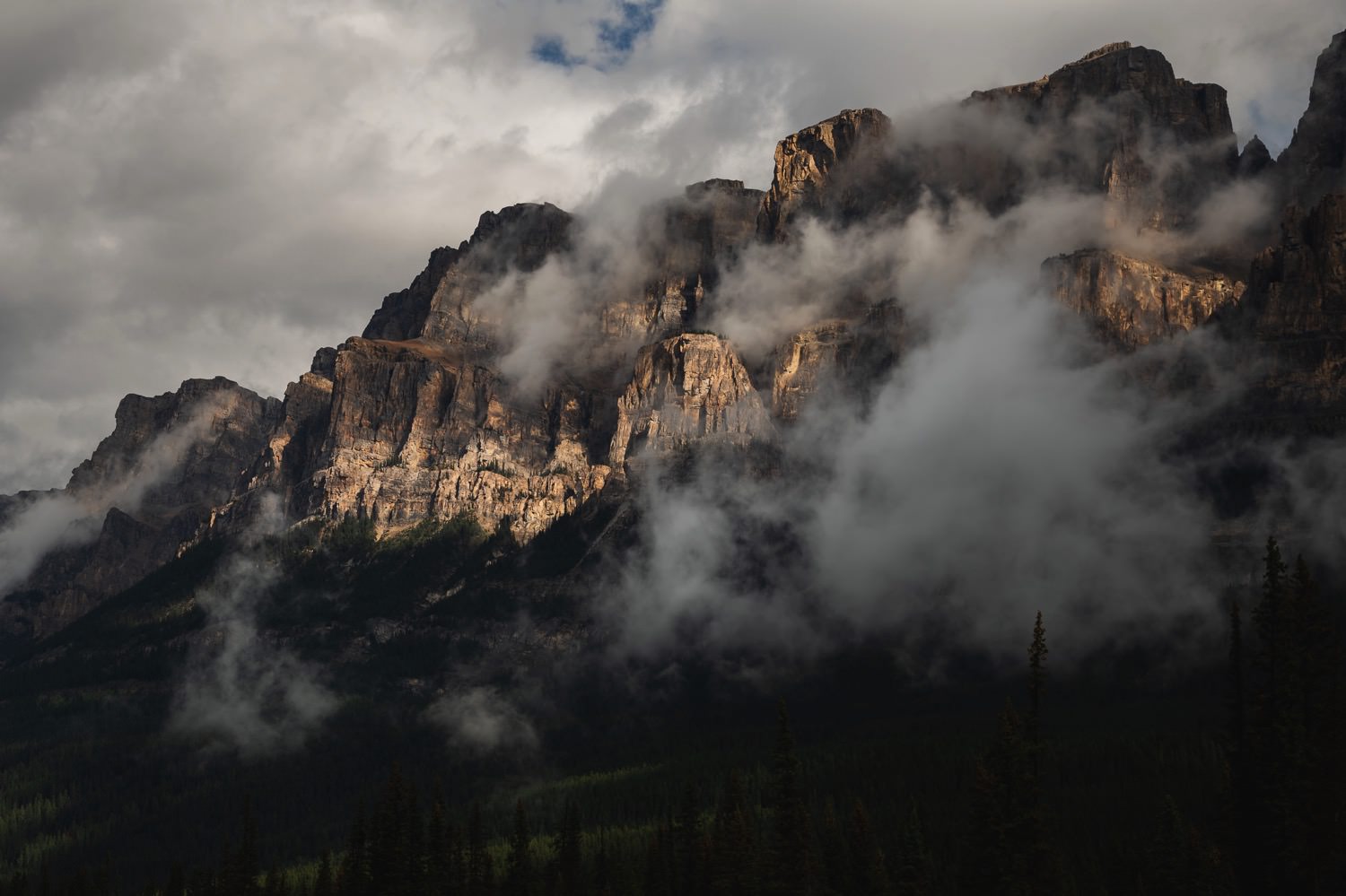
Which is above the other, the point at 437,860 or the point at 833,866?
the point at 437,860

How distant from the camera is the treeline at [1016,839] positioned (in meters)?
78.9

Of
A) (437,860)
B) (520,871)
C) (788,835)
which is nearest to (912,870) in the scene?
(788,835)

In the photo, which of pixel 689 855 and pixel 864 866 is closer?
pixel 864 866

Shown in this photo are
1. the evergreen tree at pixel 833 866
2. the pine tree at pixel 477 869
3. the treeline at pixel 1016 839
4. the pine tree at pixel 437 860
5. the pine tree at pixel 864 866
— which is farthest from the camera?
the pine tree at pixel 477 869

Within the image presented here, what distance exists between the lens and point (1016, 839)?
79.3 meters

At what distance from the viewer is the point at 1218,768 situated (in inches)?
6594

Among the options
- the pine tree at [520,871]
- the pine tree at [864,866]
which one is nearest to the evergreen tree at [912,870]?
the pine tree at [864,866]

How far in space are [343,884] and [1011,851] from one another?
3239 inches

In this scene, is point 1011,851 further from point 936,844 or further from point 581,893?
point 936,844

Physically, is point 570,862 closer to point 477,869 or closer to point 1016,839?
point 477,869

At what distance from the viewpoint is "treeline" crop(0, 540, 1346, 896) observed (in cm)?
7888

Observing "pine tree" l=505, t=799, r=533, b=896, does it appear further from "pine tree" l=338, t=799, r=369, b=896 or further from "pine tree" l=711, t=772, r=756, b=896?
"pine tree" l=711, t=772, r=756, b=896

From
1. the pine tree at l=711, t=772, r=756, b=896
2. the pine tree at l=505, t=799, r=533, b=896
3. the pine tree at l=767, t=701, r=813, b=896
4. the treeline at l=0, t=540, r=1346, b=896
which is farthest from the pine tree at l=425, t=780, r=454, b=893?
the pine tree at l=767, t=701, r=813, b=896

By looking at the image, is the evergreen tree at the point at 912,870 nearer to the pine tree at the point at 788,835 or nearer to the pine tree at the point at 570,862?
the pine tree at the point at 788,835
